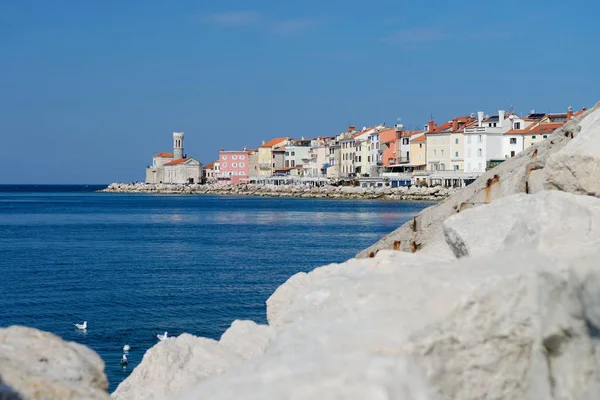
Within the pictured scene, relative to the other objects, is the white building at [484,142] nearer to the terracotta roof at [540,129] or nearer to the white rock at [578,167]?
the terracotta roof at [540,129]

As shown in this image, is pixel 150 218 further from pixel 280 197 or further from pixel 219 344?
pixel 219 344

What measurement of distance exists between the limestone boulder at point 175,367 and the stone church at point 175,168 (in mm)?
149705

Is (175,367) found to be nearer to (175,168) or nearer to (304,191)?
(304,191)

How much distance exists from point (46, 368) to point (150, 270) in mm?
27640

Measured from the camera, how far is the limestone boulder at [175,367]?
7.66 meters

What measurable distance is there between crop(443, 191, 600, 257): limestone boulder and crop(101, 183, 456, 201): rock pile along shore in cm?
7884

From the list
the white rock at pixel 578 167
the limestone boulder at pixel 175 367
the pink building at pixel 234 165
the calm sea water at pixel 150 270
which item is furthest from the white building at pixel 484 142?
the limestone boulder at pixel 175 367

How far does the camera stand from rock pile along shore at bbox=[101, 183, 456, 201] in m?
92.5

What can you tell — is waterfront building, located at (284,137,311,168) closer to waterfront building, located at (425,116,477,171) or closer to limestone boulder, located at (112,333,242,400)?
waterfront building, located at (425,116,477,171)

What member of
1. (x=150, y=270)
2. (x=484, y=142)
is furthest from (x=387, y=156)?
(x=150, y=270)

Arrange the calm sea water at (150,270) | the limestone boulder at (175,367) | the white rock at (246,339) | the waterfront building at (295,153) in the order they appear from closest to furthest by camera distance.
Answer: the limestone boulder at (175,367) < the white rock at (246,339) < the calm sea water at (150,270) < the waterfront building at (295,153)

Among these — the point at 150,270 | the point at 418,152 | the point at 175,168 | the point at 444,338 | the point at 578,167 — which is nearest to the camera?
the point at 444,338

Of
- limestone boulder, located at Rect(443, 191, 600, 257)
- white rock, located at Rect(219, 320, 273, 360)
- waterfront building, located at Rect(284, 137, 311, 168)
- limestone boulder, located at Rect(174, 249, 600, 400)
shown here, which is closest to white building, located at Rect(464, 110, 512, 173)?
waterfront building, located at Rect(284, 137, 311, 168)

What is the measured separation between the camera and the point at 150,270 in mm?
32031
